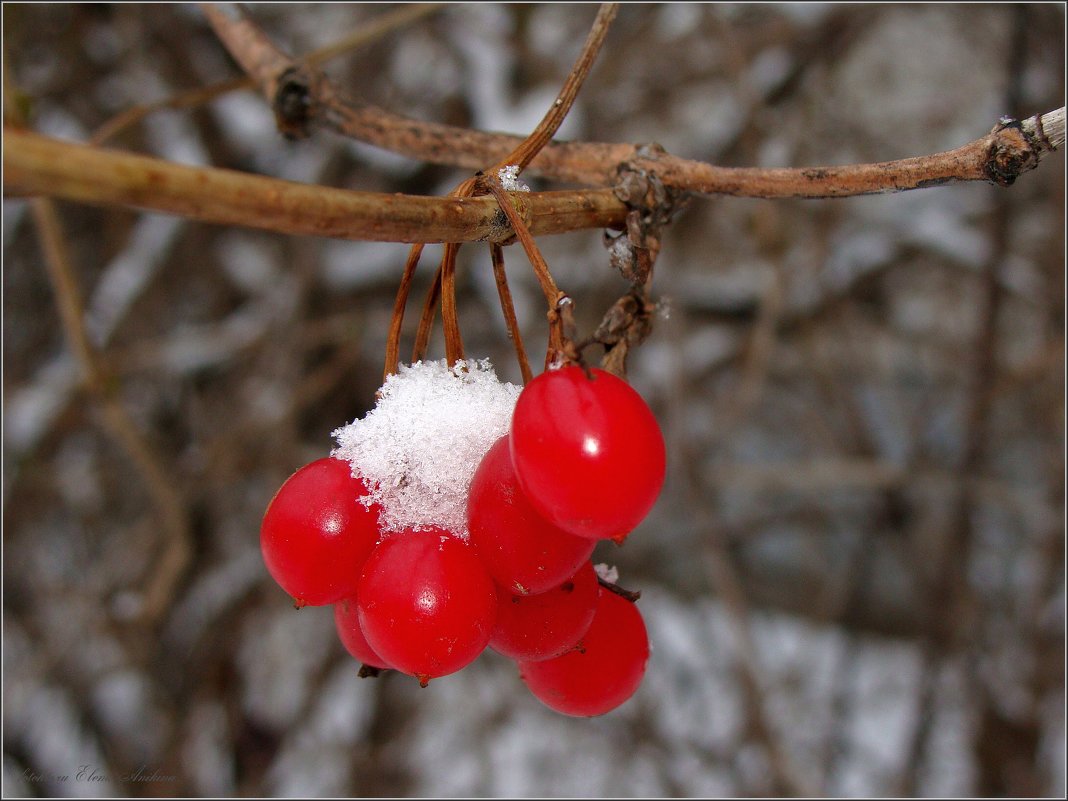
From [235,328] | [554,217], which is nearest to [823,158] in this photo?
[235,328]

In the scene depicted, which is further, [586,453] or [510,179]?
[510,179]

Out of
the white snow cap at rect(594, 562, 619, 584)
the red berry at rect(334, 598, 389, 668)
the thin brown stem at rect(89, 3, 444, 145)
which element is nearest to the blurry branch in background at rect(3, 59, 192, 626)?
the thin brown stem at rect(89, 3, 444, 145)

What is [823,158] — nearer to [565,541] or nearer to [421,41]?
[421,41]

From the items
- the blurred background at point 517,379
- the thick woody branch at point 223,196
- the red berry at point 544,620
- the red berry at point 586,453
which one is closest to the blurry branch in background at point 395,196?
the thick woody branch at point 223,196

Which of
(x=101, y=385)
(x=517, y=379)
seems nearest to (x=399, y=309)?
(x=101, y=385)

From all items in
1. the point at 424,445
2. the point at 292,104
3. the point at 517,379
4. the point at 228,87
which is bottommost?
the point at 424,445

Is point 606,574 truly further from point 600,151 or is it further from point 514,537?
point 600,151
